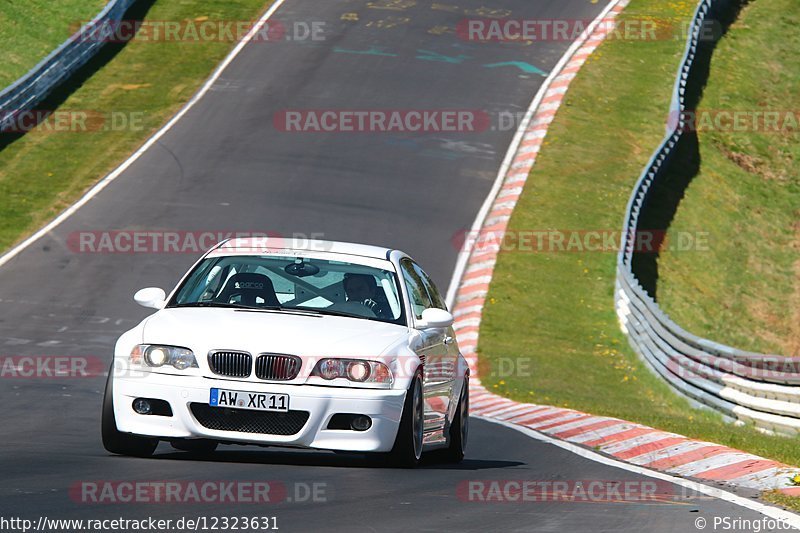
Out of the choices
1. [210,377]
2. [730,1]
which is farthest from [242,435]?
[730,1]

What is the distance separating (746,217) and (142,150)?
12.4 meters

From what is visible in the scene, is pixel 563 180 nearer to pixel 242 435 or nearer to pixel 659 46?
pixel 659 46

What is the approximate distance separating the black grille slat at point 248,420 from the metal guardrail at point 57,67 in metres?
21.3

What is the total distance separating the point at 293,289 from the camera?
10898mm

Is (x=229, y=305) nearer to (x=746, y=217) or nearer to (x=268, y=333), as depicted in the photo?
(x=268, y=333)

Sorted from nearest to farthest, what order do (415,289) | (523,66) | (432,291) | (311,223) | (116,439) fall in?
(116,439), (415,289), (432,291), (311,223), (523,66)

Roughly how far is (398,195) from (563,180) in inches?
153

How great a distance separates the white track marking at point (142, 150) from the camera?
23.8 m

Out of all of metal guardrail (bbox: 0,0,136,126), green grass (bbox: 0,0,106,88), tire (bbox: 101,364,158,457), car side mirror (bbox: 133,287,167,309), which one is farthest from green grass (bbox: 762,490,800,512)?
green grass (bbox: 0,0,106,88)

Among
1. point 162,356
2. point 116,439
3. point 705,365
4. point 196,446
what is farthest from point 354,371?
point 705,365

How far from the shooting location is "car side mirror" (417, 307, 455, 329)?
10.5 metres

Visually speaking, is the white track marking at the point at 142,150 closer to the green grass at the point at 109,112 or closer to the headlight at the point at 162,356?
the green grass at the point at 109,112

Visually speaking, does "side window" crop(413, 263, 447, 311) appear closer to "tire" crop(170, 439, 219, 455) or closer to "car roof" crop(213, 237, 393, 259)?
"car roof" crop(213, 237, 393, 259)

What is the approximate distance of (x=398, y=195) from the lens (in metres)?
27.2
